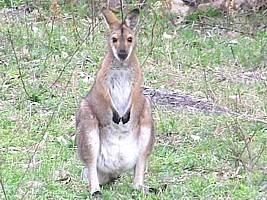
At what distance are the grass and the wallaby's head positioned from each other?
69 centimetres

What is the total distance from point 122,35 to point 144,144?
733 millimetres

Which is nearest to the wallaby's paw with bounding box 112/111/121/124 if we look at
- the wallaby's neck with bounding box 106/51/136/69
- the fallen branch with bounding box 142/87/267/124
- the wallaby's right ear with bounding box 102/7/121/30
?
the wallaby's neck with bounding box 106/51/136/69

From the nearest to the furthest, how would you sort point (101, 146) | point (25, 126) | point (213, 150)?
point (101, 146) < point (213, 150) < point (25, 126)

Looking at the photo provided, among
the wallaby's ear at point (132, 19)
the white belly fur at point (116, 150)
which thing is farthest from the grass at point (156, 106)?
the wallaby's ear at point (132, 19)

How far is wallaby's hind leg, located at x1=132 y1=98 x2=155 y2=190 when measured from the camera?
5.27 meters

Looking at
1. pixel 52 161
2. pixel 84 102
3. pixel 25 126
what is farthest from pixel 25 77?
pixel 84 102

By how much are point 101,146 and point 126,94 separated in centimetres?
40

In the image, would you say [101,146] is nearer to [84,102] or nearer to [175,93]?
[84,102]

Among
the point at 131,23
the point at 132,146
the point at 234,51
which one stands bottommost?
the point at 234,51

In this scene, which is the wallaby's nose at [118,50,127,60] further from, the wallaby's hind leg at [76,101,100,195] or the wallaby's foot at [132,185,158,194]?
the wallaby's foot at [132,185,158,194]

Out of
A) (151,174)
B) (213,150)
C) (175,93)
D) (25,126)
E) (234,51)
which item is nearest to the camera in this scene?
(151,174)

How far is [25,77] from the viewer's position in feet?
25.7

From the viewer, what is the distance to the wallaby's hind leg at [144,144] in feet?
17.3

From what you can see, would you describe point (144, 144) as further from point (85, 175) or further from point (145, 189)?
point (85, 175)
